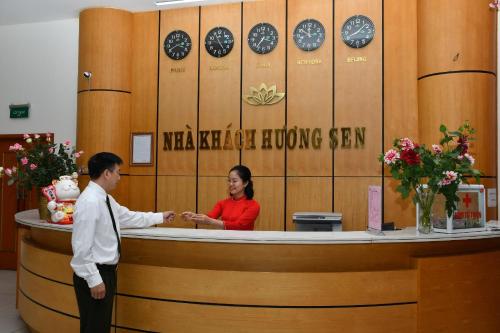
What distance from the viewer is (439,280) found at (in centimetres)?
285

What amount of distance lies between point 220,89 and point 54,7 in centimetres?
264

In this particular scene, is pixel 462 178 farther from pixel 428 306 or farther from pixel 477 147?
pixel 477 147

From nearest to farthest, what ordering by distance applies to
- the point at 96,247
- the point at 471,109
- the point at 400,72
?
the point at 96,247 → the point at 471,109 → the point at 400,72

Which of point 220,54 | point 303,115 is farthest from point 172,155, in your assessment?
point 303,115

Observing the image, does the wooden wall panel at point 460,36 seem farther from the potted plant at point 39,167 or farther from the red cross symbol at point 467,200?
the potted plant at point 39,167

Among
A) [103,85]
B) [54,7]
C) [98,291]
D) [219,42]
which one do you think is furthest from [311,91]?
[54,7]

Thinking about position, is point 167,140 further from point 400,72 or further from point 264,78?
point 400,72

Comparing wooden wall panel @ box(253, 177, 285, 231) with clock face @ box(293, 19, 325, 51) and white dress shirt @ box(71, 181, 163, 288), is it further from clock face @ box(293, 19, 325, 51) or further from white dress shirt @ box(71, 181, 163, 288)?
white dress shirt @ box(71, 181, 163, 288)

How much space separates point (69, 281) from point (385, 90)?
3889 millimetres

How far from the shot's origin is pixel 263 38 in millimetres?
5418

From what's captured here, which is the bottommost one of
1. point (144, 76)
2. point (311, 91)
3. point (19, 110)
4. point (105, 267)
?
point (105, 267)

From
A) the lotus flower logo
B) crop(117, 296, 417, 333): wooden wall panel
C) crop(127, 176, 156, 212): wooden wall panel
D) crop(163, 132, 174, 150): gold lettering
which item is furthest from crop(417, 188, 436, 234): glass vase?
crop(127, 176, 156, 212): wooden wall panel

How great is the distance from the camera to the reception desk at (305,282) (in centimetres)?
270

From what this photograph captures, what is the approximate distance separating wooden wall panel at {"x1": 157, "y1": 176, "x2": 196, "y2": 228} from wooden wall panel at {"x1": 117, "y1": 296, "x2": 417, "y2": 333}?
283cm
